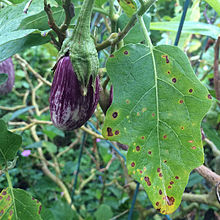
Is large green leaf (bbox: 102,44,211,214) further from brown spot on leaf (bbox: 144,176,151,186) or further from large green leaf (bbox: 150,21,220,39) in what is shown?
large green leaf (bbox: 150,21,220,39)

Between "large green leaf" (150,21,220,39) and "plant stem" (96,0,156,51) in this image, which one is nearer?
"plant stem" (96,0,156,51)

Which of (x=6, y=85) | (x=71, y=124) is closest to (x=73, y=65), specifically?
(x=71, y=124)

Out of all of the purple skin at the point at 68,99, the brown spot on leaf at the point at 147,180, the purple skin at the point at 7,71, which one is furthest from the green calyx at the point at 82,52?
the purple skin at the point at 7,71

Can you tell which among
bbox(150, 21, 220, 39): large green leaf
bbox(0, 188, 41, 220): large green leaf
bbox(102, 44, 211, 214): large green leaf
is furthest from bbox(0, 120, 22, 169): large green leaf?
bbox(150, 21, 220, 39): large green leaf

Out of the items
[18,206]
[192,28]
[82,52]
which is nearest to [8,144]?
[18,206]

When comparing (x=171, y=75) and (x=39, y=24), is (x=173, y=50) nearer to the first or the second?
(x=171, y=75)

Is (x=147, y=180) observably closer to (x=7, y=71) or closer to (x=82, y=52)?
(x=82, y=52)
